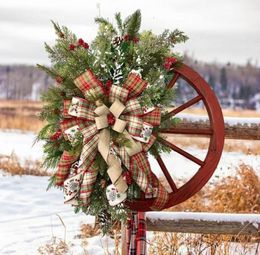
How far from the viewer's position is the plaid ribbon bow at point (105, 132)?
2703 mm

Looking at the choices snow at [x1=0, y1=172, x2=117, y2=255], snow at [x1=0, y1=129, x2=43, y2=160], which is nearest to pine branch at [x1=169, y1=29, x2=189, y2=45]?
snow at [x1=0, y1=172, x2=117, y2=255]

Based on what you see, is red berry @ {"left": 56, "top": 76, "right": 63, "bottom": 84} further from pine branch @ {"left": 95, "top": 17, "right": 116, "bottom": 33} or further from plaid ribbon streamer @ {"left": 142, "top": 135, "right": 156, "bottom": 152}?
plaid ribbon streamer @ {"left": 142, "top": 135, "right": 156, "bottom": 152}

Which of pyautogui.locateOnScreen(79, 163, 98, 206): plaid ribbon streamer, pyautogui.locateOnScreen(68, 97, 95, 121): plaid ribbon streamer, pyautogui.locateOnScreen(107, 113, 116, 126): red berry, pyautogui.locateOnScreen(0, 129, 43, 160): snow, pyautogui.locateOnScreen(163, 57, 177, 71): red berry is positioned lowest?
pyautogui.locateOnScreen(0, 129, 43, 160): snow

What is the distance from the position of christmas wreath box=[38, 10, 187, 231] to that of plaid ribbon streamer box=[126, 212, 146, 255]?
0.68 feet

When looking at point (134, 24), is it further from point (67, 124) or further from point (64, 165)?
point (64, 165)

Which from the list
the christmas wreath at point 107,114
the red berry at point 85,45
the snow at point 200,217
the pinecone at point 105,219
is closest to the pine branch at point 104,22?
the christmas wreath at point 107,114

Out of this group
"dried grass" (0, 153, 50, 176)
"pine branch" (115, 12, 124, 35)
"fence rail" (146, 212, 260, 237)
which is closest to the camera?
"pine branch" (115, 12, 124, 35)

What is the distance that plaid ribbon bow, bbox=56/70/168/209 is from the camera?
8.87 ft

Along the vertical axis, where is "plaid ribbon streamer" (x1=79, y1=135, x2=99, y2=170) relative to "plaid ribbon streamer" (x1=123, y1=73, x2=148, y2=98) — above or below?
below

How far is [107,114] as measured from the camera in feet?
8.93

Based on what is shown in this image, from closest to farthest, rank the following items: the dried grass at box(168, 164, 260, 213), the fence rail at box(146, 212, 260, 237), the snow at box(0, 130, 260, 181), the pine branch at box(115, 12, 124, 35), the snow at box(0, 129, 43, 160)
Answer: the pine branch at box(115, 12, 124, 35) → the fence rail at box(146, 212, 260, 237) → the dried grass at box(168, 164, 260, 213) → the snow at box(0, 130, 260, 181) → the snow at box(0, 129, 43, 160)

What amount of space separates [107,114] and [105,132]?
8 centimetres

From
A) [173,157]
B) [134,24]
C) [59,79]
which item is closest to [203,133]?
[134,24]

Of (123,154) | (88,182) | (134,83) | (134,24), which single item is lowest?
(88,182)
